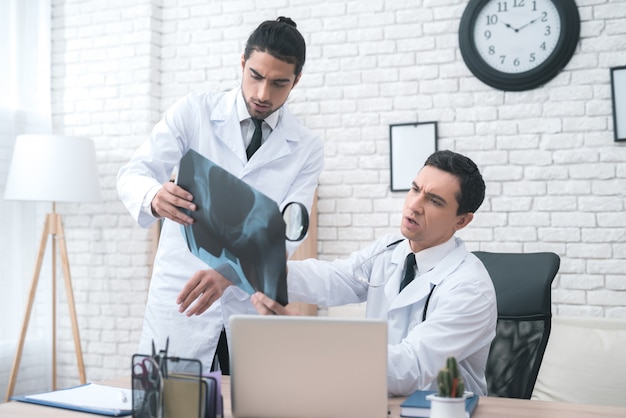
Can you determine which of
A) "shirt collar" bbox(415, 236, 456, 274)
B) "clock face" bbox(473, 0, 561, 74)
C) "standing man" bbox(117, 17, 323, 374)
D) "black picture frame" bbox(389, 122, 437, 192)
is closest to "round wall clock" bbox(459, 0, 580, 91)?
"clock face" bbox(473, 0, 561, 74)

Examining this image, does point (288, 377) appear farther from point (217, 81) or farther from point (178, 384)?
point (217, 81)

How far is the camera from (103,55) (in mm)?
4113

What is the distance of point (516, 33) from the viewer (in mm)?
3361

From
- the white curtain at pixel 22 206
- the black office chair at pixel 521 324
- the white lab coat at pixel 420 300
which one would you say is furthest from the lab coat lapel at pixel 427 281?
the white curtain at pixel 22 206

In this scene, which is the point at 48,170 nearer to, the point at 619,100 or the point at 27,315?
the point at 27,315

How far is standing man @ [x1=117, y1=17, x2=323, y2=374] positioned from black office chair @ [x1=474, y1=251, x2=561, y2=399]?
621 mm

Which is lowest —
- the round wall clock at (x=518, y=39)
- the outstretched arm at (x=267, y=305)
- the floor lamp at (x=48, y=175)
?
the outstretched arm at (x=267, y=305)

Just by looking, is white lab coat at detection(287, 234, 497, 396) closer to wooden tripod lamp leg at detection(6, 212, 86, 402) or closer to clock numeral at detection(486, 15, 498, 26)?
clock numeral at detection(486, 15, 498, 26)

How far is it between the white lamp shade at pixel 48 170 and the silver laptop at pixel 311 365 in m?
2.57

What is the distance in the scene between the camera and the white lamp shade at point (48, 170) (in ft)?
11.5

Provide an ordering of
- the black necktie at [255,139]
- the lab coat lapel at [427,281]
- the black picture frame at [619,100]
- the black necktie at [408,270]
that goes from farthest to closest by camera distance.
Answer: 1. the black picture frame at [619,100]
2. the black necktie at [255,139]
3. the black necktie at [408,270]
4. the lab coat lapel at [427,281]

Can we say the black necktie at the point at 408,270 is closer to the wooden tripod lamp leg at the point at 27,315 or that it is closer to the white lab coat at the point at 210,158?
the white lab coat at the point at 210,158

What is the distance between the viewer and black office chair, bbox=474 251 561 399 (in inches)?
76.0

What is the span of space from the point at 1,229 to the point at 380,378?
10.3 ft
